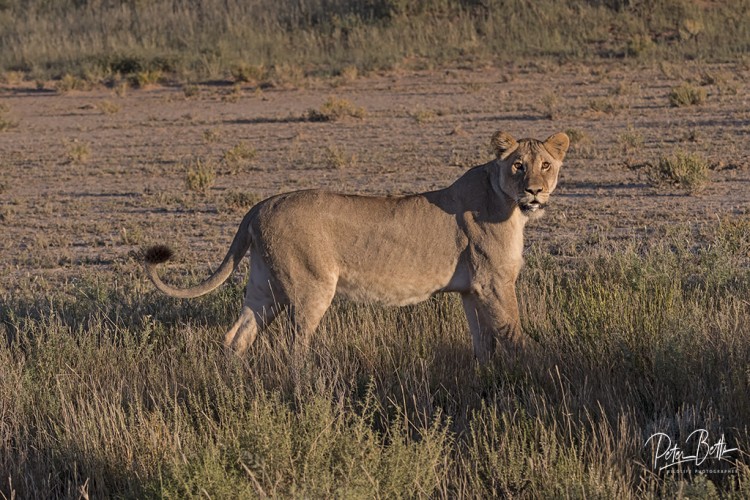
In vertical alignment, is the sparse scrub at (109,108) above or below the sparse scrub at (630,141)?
below

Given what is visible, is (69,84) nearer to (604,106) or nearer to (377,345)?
(604,106)

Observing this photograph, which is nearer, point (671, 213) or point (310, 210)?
point (310, 210)

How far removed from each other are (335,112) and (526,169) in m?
14.6

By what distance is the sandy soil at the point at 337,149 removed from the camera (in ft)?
37.0

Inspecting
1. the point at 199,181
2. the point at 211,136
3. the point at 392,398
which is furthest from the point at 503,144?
the point at 211,136

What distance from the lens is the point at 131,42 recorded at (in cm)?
3216

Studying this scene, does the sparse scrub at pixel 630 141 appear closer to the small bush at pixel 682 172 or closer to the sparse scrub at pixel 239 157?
the small bush at pixel 682 172

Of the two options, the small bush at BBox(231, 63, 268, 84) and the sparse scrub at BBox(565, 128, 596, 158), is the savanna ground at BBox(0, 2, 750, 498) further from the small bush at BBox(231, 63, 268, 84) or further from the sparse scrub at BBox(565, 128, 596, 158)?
the small bush at BBox(231, 63, 268, 84)

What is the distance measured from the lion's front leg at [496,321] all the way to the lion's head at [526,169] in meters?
0.52

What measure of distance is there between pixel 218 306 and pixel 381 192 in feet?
19.1

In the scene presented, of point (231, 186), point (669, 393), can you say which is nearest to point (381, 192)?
point (231, 186)

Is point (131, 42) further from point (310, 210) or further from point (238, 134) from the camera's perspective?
point (310, 210)

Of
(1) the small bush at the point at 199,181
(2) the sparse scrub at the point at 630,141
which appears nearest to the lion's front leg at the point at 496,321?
(1) the small bush at the point at 199,181
